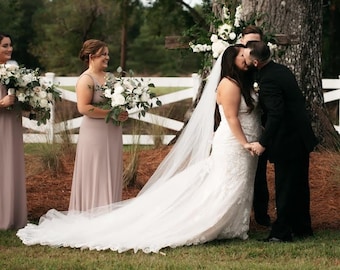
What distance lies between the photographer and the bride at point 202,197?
7.88 meters

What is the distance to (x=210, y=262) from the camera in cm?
714

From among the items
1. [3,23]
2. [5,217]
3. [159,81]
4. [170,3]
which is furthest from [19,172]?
[3,23]

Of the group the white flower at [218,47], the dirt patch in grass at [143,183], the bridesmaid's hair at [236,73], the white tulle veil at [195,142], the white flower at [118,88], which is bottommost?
the dirt patch in grass at [143,183]

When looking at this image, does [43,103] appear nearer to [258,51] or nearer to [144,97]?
[144,97]

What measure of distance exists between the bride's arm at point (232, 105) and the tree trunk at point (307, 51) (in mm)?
3697

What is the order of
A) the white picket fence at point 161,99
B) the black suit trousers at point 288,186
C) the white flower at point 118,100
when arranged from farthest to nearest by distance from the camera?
the white picket fence at point 161,99
the white flower at point 118,100
the black suit trousers at point 288,186

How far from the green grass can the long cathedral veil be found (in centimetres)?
93

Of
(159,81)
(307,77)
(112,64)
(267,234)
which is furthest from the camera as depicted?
(112,64)

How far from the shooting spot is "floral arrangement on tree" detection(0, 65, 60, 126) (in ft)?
28.0

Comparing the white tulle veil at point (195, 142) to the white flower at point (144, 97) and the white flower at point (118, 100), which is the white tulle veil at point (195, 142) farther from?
the white flower at point (118, 100)

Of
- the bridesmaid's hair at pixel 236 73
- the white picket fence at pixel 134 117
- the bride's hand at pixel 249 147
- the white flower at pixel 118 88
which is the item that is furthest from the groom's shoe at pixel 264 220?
the white picket fence at pixel 134 117

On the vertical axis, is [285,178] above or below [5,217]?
above

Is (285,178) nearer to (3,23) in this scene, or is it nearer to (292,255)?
(292,255)

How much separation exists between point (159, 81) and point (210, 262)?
922 centimetres
